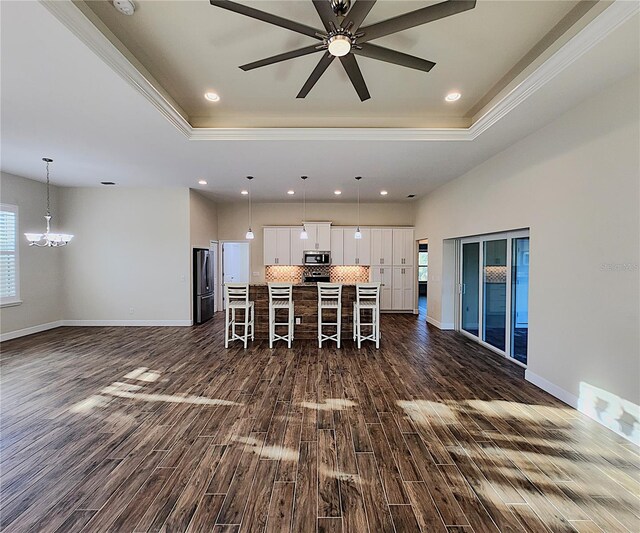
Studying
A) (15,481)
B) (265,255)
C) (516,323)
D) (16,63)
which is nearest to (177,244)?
(265,255)

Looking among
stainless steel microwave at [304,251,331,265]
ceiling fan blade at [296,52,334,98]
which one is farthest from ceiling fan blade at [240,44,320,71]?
stainless steel microwave at [304,251,331,265]

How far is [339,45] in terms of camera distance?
2.04 meters

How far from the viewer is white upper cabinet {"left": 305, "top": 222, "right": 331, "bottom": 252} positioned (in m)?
8.07

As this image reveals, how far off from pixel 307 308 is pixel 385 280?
3.21 metres

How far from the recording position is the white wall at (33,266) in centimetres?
551

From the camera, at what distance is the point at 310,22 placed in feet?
7.93

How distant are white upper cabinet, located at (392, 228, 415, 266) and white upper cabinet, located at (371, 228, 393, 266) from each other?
0.11 meters

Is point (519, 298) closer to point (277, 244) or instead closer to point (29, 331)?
point (277, 244)

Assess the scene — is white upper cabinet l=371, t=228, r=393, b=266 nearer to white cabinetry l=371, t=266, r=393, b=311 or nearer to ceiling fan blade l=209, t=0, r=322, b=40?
white cabinetry l=371, t=266, r=393, b=311

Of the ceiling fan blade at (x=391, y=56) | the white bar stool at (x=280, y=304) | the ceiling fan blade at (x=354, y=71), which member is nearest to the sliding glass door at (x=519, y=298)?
the ceiling fan blade at (x=391, y=56)

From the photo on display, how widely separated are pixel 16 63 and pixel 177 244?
176 inches

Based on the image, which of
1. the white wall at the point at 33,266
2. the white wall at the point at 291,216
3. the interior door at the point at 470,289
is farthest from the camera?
the white wall at the point at 291,216

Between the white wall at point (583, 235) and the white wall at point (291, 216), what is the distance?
4.13 meters

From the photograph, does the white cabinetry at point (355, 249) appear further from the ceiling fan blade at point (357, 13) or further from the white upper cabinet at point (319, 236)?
the ceiling fan blade at point (357, 13)
